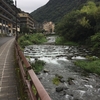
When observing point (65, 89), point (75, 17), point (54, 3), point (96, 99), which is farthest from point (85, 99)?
point (54, 3)

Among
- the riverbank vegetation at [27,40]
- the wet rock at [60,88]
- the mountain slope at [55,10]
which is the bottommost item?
the wet rock at [60,88]

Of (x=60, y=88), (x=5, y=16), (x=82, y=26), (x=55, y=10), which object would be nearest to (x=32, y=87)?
(x=60, y=88)

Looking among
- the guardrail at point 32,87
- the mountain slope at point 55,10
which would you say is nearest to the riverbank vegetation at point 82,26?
the guardrail at point 32,87

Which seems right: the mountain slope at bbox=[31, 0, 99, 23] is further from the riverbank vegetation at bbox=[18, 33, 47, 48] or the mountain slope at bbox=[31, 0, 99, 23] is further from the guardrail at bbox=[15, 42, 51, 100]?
the guardrail at bbox=[15, 42, 51, 100]

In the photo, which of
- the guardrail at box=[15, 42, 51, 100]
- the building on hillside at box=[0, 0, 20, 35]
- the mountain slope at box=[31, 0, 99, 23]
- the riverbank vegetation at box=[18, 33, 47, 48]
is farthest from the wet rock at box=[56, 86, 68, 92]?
the mountain slope at box=[31, 0, 99, 23]

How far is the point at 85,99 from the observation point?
31.8 feet

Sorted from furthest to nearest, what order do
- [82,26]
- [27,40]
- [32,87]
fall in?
[27,40]
[82,26]
[32,87]

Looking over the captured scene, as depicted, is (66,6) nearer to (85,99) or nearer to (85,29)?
(85,29)

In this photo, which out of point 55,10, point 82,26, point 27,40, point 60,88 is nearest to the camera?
point 60,88

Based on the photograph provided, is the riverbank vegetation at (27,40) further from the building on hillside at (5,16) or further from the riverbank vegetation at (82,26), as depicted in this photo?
the riverbank vegetation at (82,26)

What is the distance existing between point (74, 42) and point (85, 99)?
134 feet

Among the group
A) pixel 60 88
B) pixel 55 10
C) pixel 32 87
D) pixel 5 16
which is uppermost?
pixel 55 10

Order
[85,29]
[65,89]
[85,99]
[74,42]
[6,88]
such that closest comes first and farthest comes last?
[6,88], [85,99], [65,89], [85,29], [74,42]

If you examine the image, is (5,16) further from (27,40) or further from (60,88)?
(60,88)
